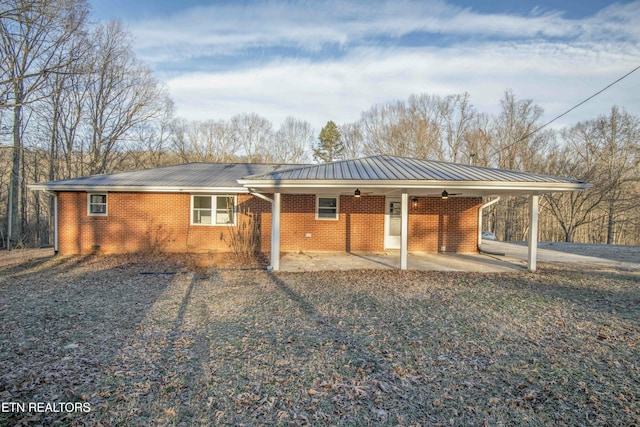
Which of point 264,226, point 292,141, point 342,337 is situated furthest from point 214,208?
point 292,141

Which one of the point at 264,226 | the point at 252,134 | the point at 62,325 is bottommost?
the point at 62,325

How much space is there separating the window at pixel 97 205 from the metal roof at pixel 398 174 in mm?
6663

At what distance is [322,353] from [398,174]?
18.4ft

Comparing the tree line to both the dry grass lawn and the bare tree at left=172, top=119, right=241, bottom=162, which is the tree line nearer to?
the bare tree at left=172, top=119, right=241, bottom=162

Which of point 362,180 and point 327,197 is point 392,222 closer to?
point 327,197

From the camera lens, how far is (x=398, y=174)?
323 inches

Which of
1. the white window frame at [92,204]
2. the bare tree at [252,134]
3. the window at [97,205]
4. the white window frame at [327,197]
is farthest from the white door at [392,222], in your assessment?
the bare tree at [252,134]

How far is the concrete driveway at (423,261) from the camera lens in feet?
29.4

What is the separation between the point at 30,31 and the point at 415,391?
18782 mm

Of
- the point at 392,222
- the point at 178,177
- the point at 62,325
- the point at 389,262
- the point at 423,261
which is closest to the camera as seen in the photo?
the point at 62,325

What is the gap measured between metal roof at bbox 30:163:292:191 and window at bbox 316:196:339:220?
2.88 meters

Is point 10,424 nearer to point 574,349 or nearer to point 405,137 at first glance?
point 574,349

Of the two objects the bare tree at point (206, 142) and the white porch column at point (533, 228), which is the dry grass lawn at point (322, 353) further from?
the bare tree at point (206, 142)

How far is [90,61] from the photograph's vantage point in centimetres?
1950
